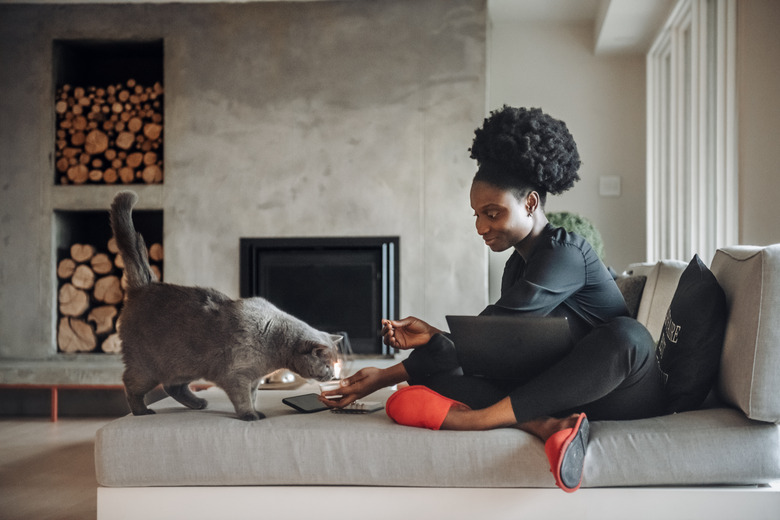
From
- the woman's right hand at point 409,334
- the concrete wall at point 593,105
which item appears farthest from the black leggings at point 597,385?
the concrete wall at point 593,105

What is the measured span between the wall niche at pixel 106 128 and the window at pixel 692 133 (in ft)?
9.84

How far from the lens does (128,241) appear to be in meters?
1.58

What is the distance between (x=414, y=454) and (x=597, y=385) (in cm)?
39

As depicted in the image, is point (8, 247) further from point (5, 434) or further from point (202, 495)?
point (202, 495)

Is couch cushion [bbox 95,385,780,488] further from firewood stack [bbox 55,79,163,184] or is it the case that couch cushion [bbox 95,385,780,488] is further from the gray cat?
firewood stack [bbox 55,79,163,184]

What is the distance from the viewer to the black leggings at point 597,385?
1.37 metres

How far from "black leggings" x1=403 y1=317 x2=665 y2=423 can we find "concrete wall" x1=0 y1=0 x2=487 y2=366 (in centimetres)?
245

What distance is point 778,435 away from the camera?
54.1 inches

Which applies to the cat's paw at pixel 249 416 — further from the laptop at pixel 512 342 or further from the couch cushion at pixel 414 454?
the laptop at pixel 512 342

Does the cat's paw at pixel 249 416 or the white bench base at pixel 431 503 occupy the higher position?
the cat's paw at pixel 249 416

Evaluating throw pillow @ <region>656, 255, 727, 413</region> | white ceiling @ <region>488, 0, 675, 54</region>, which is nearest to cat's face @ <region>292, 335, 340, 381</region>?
throw pillow @ <region>656, 255, 727, 413</region>

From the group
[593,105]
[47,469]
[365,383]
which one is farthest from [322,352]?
[593,105]

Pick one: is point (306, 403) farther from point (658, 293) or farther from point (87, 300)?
point (87, 300)

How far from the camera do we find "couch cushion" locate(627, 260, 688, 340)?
2.14 metres
